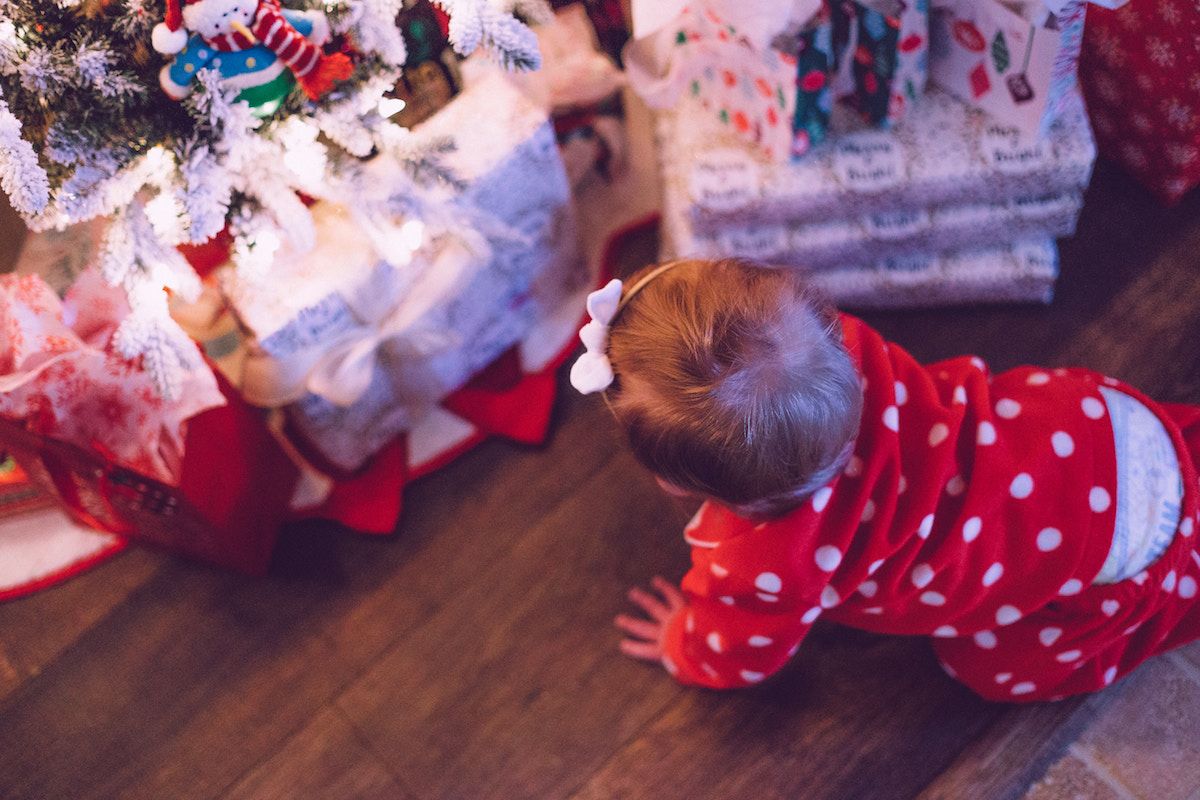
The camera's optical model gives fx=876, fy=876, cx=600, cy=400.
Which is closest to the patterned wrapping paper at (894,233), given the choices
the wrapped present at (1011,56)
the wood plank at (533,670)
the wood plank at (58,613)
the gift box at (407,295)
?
the wrapped present at (1011,56)

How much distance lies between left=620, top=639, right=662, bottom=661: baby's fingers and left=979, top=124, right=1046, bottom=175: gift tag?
720 millimetres

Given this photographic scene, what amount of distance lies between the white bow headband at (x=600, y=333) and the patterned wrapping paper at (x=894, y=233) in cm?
42

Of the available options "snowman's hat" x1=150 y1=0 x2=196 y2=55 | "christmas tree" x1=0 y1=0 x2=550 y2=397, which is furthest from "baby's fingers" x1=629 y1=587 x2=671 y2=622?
"snowman's hat" x1=150 y1=0 x2=196 y2=55

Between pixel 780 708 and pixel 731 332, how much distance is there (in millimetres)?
575

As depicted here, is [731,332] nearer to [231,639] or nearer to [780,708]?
[780,708]

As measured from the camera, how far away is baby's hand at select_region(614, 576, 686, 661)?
3.54 ft


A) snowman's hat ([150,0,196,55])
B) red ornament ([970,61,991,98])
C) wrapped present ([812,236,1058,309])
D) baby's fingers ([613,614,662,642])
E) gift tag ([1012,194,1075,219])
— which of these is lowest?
baby's fingers ([613,614,662,642])

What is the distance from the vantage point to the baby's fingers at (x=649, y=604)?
1.10m

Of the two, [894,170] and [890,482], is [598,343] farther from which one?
[894,170]

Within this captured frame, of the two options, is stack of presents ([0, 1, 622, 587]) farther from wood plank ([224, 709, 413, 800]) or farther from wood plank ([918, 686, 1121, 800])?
wood plank ([918, 686, 1121, 800])

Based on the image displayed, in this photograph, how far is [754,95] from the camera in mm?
1076

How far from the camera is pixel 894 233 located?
3.74ft

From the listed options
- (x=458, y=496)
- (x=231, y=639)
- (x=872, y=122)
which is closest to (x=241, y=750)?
(x=231, y=639)

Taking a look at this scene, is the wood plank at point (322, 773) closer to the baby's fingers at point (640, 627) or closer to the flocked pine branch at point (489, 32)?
the baby's fingers at point (640, 627)
